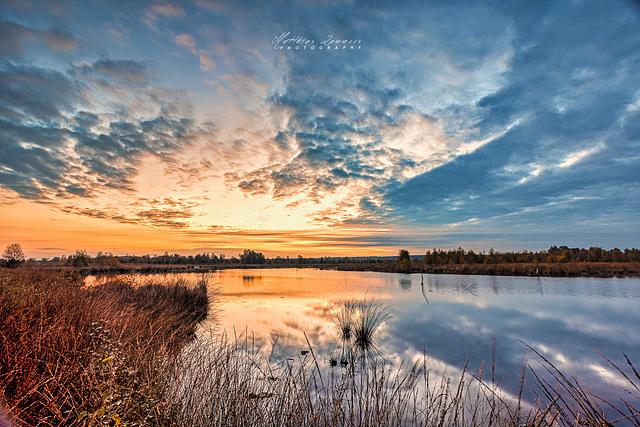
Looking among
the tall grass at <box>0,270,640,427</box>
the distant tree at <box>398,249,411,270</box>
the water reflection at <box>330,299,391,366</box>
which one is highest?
the distant tree at <box>398,249,411,270</box>

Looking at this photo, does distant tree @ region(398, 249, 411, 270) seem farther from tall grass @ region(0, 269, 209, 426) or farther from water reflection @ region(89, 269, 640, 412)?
tall grass @ region(0, 269, 209, 426)

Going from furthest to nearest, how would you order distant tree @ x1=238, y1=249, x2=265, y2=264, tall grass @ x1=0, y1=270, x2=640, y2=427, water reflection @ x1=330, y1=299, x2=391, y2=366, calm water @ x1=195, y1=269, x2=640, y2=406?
distant tree @ x1=238, y1=249, x2=265, y2=264
water reflection @ x1=330, y1=299, x2=391, y2=366
calm water @ x1=195, y1=269, x2=640, y2=406
tall grass @ x1=0, y1=270, x2=640, y2=427

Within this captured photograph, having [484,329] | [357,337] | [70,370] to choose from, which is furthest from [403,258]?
[70,370]

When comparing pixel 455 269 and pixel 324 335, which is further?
pixel 455 269

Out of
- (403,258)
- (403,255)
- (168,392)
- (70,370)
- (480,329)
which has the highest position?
(403,255)

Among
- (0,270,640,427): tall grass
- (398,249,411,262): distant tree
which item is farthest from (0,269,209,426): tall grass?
(398,249,411,262): distant tree

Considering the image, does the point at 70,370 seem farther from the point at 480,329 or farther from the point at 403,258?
the point at 403,258

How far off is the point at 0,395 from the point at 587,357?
13.2 metres

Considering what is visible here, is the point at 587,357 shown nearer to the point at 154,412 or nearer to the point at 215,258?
the point at 154,412

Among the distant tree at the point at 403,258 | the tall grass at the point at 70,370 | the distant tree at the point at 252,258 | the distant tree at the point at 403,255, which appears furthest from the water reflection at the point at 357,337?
the distant tree at the point at 252,258

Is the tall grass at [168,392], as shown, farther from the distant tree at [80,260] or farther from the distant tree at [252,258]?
the distant tree at [252,258]

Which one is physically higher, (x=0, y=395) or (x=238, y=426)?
(x=0, y=395)

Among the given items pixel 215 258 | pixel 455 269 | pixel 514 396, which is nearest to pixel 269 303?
pixel 514 396

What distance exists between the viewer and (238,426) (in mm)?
4203
